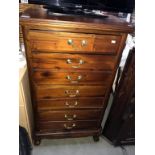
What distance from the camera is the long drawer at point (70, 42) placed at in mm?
916

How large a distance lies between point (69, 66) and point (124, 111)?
67 cm

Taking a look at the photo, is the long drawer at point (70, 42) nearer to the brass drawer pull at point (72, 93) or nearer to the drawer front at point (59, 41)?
the drawer front at point (59, 41)

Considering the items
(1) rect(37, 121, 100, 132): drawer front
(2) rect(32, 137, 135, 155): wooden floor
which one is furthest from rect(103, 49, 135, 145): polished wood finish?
(1) rect(37, 121, 100, 132): drawer front

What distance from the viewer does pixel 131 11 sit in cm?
115

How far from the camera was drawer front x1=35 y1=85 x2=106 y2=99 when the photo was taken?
1.16 metres

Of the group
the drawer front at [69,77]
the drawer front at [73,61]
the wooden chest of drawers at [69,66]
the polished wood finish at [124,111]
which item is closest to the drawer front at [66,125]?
the wooden chest of drawers at [69,66]

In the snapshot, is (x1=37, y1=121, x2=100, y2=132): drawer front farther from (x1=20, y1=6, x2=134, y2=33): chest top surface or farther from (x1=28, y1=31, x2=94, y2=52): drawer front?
(x1=20, y1=6, x2=134, y2=33): chest top surface

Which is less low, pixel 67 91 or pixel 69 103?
pixel 67 91

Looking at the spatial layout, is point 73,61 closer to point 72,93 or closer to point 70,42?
point 70,42

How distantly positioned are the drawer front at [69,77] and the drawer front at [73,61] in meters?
0.04

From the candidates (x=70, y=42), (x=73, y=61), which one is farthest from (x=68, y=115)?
(x=70, y=42)

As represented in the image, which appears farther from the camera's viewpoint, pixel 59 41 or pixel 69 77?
pixel 69 77

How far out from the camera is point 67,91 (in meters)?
1.20
